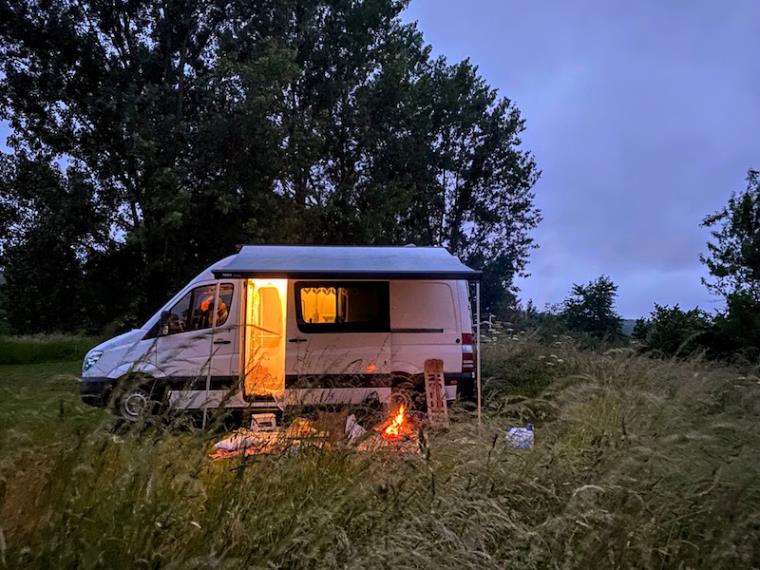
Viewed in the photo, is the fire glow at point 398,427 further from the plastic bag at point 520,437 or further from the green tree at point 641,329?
the green tree at point 641,329

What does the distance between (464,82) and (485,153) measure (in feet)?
9.21

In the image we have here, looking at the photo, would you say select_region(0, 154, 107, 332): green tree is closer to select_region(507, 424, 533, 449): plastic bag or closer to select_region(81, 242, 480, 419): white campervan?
select_region(81, 242, 480, 419): white campervan

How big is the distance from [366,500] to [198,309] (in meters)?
6.98

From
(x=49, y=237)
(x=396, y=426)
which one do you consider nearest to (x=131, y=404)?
(x=396, y=426)

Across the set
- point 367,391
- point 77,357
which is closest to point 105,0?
point 77,357

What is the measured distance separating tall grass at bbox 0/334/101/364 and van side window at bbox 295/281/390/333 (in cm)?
1001

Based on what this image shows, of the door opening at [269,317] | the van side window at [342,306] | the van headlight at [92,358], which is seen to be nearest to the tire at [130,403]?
the door opening at [269,317]

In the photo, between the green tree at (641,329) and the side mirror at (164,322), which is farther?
the green tree at (641,329)

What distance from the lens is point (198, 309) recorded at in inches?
362

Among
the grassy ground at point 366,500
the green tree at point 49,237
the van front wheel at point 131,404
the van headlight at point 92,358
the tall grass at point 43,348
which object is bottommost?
the grassy ground at point 366,500

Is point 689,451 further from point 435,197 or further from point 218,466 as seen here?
point 435,197

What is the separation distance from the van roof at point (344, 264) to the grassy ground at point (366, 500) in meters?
4.85

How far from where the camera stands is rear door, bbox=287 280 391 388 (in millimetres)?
9070

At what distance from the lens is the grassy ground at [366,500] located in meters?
2.10
